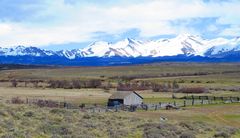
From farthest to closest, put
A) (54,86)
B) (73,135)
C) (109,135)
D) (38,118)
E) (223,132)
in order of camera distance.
A: (54,86) → (223,132) → (38,118) → (109,135) → (73,135)

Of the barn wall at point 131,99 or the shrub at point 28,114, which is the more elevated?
the shrub at point 28,114

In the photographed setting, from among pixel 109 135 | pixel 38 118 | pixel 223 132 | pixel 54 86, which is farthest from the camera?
pixel 54 86

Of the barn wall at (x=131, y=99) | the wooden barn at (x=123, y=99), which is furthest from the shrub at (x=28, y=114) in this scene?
the barn wall at (x=131, y=99)

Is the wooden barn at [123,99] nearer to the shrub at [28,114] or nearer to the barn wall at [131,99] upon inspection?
the barn wall at [131,99]

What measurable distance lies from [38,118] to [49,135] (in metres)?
5.89

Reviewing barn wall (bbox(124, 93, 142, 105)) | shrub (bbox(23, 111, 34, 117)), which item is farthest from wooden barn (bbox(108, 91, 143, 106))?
shrub (bbox(23, 111, 34, 117))

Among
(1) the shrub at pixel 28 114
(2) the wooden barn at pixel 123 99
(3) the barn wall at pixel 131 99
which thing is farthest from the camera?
(3) the barn wall at pixel 131 99

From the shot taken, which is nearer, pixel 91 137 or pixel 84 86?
pixel 91 137

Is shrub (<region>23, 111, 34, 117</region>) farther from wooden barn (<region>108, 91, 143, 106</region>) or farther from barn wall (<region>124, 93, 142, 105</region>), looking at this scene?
barn wall (<region>124, 93, 142, 105</region>)

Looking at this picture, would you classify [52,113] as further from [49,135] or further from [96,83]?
[96,83]

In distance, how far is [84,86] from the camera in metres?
145

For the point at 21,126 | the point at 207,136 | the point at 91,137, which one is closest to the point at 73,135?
the point at 91,137

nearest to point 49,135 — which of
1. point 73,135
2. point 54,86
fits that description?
point 73,135

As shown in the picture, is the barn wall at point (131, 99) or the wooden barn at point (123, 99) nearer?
the wooden barn at point (123, 99)
